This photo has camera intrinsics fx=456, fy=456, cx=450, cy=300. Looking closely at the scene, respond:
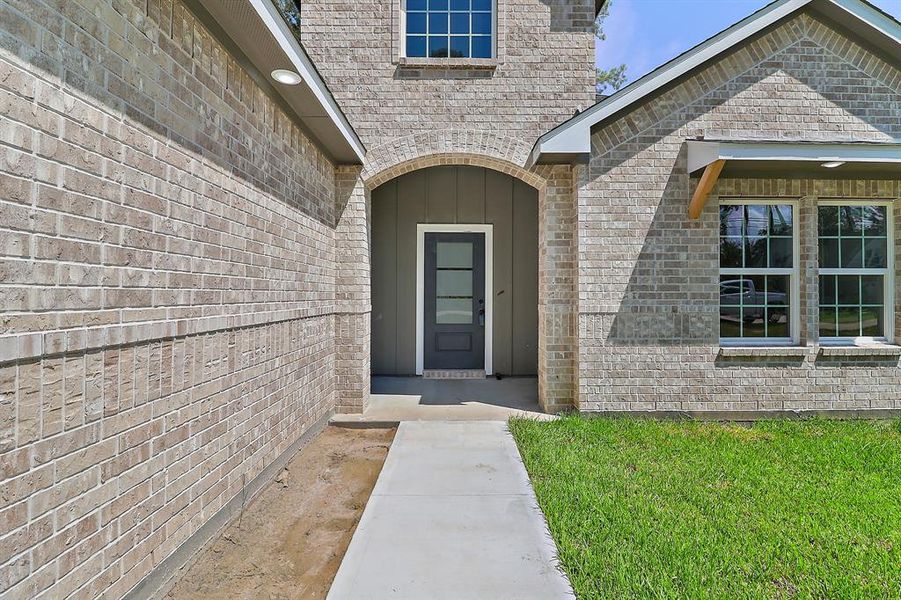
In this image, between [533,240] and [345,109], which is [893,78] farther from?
[345,109]

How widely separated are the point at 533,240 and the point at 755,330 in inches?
142

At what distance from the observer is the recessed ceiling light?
11.9ft

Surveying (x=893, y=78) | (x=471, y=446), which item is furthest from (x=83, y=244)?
(x=893, y=78)

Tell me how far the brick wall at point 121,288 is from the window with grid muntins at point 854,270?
22.1 ft

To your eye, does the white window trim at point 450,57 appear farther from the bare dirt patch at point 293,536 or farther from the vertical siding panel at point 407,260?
the bare dirt patch at point 293,536

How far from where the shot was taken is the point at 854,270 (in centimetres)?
589

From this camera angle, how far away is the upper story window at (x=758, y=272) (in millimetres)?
5789

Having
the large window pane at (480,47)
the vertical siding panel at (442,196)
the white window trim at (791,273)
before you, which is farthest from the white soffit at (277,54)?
the white window trim at (791,273)

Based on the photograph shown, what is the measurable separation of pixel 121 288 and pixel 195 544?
169cm

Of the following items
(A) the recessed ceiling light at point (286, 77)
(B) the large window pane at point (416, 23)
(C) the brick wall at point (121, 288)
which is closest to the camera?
(C) the brick wall at point (121, 288)

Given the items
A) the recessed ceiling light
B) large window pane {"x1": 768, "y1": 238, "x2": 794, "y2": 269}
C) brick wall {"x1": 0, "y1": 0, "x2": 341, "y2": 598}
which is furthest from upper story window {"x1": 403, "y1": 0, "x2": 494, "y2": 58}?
large window pane {"x1": 768, "y1": 238, "x2": 794, "y2": 269}

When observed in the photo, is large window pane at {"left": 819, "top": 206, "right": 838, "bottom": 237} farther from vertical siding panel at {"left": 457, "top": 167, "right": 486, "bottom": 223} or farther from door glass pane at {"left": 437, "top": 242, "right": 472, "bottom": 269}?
door glass pane at {"left": 437, "top": 242, "right": 472, "bottom": 269}

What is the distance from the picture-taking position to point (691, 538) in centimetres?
292


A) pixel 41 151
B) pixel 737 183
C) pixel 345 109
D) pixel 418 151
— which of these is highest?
pixel 345 109
